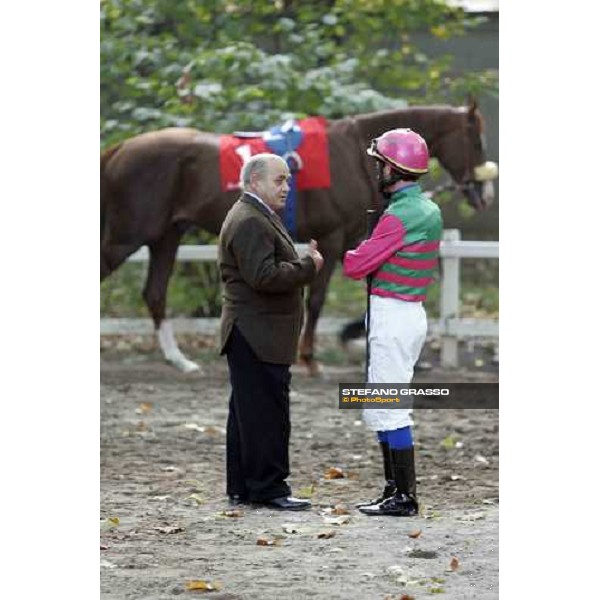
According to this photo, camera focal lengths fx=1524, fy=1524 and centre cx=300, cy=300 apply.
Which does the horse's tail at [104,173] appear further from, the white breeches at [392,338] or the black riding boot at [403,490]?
the white breeches at [392,338]

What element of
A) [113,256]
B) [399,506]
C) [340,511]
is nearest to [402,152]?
Result: [399,506]

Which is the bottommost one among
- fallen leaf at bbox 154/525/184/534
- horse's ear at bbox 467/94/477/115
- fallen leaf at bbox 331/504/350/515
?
fallen leaf at bbox 154/525/184/534

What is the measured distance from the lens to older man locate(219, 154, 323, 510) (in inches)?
234

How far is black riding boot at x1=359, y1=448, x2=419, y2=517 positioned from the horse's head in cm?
152

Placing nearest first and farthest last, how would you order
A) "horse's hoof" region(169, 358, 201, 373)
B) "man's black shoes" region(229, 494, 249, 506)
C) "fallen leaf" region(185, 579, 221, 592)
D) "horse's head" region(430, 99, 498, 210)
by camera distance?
1. "fallen leaf" region(185, 579, 221, 592)
2. "man's black shoes" region(229, 494, 249, 506)
3. "horse's head" region(430, 99, 498, 210)
4. "horse's hoof" region(169, 358, 201, 373)

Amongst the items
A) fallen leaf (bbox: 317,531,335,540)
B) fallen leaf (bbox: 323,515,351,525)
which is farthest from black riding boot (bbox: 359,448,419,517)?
fallen leaf (bbox: 317,531,335,540)

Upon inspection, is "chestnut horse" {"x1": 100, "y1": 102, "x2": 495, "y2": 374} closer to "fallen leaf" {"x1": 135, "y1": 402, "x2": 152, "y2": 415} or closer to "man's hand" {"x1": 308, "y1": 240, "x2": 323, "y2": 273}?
"man's hand" {"x1": 308, "y1": 240, "x2": 323, "y2": 273}

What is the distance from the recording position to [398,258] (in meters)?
5.42

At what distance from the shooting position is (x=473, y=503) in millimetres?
6367

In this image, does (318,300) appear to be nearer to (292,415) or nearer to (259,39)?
(292,415)

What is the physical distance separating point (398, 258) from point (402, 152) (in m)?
0.38

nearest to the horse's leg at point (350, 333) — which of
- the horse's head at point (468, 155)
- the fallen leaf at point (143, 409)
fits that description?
the horse's head at point (468, 155)
